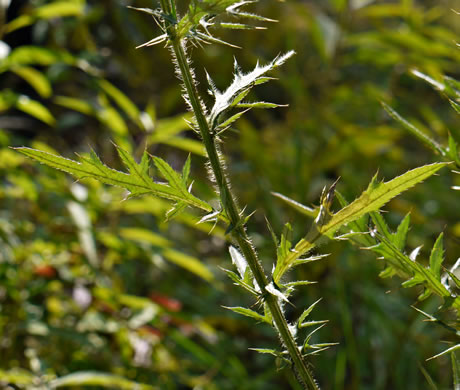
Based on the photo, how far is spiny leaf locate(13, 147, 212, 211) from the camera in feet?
0.96

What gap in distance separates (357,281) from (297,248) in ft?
3.27

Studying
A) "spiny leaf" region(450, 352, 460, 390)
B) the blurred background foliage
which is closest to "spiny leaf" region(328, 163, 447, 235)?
"spiny leaf" region(450, 352, 460, 390)

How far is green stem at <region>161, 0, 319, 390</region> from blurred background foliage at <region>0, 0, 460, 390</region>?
267 mm

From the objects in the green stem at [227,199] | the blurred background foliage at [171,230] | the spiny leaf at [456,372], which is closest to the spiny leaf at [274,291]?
the green stem at [227,199]

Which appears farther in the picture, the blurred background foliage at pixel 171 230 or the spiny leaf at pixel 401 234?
the blurred background foliage at pixel 171 230

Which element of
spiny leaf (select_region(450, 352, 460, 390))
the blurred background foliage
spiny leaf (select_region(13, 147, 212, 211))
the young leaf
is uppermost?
spiny leaf (select_region(13, 147, 212, 211))

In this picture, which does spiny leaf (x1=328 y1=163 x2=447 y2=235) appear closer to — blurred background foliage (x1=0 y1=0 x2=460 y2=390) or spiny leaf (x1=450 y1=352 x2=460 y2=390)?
spiny leaf (x1=450 y1=352 x2=460 y2=390)

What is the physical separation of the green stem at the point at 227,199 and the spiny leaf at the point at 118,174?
2 centimetres

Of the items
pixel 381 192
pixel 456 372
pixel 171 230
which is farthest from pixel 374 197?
pixel 171 230

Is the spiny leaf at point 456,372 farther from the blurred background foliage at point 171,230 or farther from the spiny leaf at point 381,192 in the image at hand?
the blurred background foliage at point 171,230

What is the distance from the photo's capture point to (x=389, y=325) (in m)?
1.09

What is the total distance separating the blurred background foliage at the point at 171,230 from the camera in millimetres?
913

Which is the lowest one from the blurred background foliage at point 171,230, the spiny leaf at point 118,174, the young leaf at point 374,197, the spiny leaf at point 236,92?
the blurred background foliage at point 171,230

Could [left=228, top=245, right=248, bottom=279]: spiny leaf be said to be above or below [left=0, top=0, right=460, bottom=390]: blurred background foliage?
above
